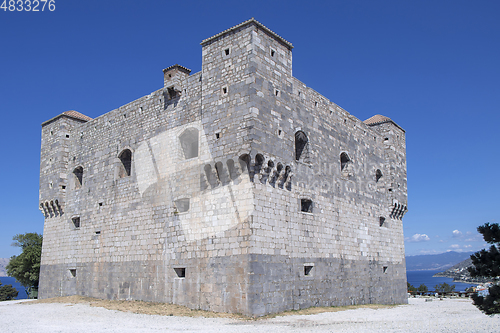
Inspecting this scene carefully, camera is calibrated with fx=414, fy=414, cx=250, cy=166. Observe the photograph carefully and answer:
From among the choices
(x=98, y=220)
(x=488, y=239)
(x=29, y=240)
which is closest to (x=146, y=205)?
(x=98, y=220)

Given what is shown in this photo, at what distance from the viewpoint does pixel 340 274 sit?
17422 millimetres

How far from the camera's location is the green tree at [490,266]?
8414mm

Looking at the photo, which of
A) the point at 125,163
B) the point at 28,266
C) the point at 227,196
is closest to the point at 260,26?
the point at 227,196

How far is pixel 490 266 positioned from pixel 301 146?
31.7 feet

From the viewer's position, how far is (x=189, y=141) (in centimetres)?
1727

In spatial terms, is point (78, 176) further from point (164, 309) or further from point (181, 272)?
point (164, 309)

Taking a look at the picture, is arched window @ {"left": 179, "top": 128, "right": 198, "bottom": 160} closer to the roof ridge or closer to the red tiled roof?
the roof ridge

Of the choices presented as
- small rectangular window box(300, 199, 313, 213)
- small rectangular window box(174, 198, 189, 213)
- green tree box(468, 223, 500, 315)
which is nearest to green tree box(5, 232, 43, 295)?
small rectangular window box(174, 198, 189, 213)

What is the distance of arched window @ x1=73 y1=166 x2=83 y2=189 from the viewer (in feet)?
70.1

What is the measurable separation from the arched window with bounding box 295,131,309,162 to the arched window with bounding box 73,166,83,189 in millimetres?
11401

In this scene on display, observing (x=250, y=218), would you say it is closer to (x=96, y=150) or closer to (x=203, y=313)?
(x=203, y=313)

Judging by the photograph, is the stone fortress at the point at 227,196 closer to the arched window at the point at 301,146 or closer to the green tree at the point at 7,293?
the arched window at the point at 301,146

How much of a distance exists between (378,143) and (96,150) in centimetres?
1503

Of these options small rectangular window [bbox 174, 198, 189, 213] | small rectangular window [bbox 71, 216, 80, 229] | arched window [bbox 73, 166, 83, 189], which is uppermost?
arched window [bbox 73, 166, 83, 189]
